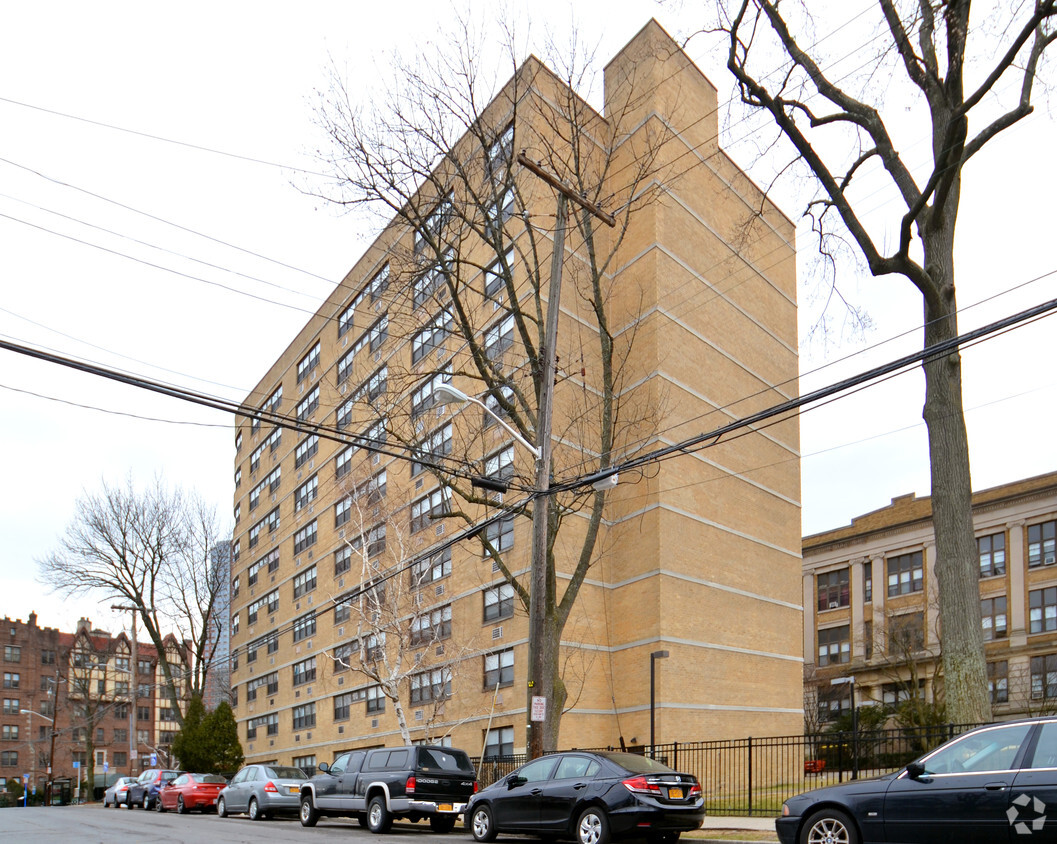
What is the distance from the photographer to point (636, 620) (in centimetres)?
3170

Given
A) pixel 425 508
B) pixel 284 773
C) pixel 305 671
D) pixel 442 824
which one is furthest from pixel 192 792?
pixel 305 671

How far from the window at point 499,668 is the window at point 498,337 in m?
10.0

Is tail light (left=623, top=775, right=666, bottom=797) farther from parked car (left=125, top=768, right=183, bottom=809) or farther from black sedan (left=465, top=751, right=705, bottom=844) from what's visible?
parked car (left=125, top=768, right=183, bottom=809)

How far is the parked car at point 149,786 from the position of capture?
35844 millimetres

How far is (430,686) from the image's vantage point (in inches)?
1403

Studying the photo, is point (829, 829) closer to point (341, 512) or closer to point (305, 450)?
point (341, 512)

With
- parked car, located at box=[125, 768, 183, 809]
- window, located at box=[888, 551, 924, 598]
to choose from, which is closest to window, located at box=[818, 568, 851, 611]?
window, located at box=[888, 551, 924, 598]

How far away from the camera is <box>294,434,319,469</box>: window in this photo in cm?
5286

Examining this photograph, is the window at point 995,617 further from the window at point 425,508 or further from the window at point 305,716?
the window at point 305,716

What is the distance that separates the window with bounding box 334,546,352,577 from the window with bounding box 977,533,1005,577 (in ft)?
120

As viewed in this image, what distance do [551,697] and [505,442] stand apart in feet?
40.6

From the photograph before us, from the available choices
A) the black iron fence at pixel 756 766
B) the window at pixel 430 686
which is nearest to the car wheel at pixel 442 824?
the black iron fence at pixel 756 766

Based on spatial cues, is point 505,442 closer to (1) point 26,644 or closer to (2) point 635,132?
(2) point 635,132

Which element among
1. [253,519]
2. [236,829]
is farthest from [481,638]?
[253,519]
